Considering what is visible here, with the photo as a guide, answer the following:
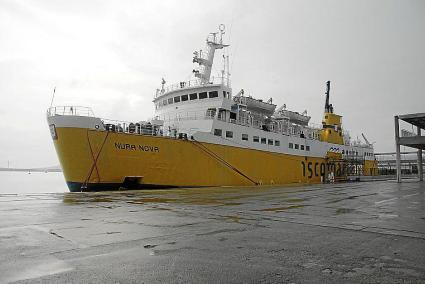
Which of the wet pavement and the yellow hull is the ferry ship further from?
the wet pavement

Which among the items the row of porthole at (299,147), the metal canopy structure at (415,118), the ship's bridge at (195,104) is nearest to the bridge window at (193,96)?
the ship's bridge at (195,104)

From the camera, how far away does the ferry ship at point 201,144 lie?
57.8 ft

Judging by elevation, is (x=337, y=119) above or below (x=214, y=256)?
above

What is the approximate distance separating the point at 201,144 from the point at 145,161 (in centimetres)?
424

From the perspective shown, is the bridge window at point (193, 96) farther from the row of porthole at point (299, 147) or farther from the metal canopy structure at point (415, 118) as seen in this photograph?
the metal canopy structure at point (415, 118)

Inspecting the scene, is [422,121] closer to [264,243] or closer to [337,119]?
[337,119]

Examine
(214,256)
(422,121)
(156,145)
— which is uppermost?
(422,121)

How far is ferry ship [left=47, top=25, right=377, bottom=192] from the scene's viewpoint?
17609 millimetres

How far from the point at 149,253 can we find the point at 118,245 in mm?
640

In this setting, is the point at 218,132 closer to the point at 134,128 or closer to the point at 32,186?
the point at 134,128

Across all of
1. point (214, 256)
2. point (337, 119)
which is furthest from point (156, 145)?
point (337, 119)

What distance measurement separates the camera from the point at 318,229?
228 inches

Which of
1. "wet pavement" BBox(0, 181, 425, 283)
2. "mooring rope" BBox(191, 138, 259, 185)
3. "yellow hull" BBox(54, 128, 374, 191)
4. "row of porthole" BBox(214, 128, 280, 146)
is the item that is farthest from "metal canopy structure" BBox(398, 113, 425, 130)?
"wet pavement" BBox(0, 181, 425, 283)

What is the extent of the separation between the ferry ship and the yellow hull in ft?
0.17
